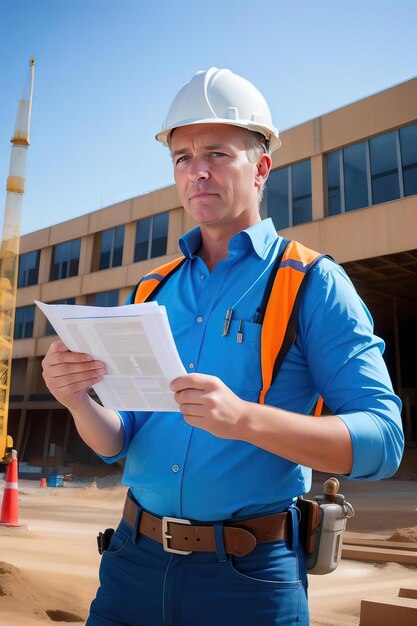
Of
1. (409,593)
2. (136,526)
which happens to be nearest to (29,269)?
(409,593)

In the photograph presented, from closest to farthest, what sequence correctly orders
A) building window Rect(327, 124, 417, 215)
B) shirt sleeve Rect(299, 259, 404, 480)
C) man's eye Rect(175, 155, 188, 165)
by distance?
shirt sleeve Rect(299, 259, 404, 480) → man's eye Rect(175, 155, 188, 165) → building window Rect(327, 124, 417, 215)

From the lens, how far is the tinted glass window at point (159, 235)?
2641 centimetres

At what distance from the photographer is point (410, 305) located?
26062 mm

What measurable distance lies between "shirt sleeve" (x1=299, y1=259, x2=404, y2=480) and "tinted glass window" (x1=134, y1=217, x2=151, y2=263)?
25983mm

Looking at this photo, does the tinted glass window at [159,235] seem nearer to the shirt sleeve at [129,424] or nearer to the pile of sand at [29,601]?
the pile of sand at [29,601]

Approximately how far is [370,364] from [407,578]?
6.30m

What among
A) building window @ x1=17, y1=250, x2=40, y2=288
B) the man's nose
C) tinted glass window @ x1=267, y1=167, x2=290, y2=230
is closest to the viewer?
the man's nose

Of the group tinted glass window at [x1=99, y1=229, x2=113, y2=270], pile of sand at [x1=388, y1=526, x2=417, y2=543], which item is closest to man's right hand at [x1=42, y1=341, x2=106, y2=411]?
pile of sand at [x1=388, y1=526, x2=417, y2=543]

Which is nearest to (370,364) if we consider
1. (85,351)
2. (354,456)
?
(354,456)

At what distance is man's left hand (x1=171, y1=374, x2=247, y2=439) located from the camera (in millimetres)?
1322

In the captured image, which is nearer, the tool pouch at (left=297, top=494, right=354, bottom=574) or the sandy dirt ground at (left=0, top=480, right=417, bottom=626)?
the tool pouch at (left=297, top=494, right=354, bottom=574)

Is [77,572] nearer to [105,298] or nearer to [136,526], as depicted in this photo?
[136,526]

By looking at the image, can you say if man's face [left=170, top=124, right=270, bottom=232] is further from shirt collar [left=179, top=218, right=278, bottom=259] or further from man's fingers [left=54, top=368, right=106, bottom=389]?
man's fingers [left=54, top=368, right=106, bottom=389]

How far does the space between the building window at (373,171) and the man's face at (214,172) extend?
16411mm
